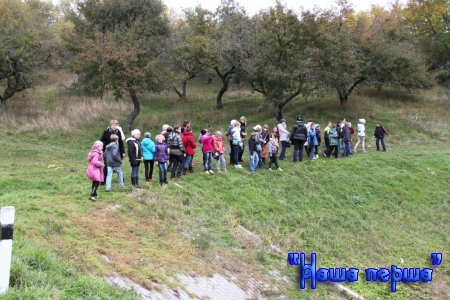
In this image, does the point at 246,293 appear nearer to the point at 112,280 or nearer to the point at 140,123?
the point at 112,280

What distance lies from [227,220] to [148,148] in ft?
10.9

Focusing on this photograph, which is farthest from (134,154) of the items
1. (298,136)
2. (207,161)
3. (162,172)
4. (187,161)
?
(298,136)

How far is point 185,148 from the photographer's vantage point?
1452 centimetres

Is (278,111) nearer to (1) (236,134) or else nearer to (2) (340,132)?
(2) (340,132)

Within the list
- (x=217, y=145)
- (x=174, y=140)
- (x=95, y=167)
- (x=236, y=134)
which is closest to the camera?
(x=95, y=167)

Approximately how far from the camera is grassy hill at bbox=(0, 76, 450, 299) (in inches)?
277

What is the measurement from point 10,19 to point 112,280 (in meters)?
42.9

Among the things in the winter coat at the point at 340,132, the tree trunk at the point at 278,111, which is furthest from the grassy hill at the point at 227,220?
the tree trunk at the point at 278,111

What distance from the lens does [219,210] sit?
12.1 meters

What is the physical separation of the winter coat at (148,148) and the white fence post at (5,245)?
7.83m

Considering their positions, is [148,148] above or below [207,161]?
above

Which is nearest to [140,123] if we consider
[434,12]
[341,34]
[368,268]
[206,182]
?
[341,34]

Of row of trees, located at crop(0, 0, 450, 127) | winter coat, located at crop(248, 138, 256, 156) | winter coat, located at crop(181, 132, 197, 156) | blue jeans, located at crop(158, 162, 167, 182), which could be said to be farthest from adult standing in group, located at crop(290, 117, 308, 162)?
row of trees, located at crop(0, 0, 450, 127)

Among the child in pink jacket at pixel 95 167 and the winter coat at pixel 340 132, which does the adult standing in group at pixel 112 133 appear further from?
the winter coat at pixel 340 132
